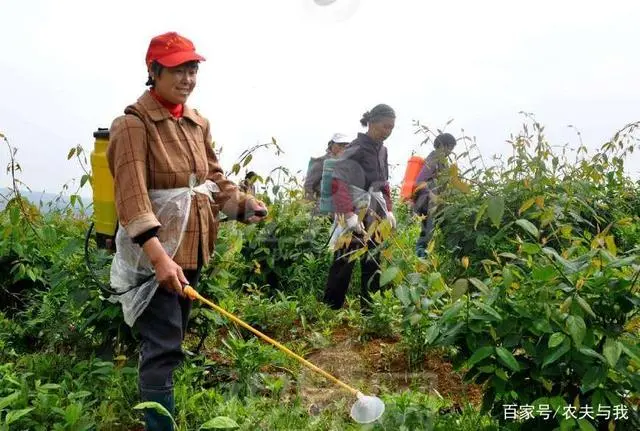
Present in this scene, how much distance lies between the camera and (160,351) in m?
2.47

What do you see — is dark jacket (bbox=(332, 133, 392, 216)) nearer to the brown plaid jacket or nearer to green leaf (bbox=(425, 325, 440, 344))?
the brown plaid jacket

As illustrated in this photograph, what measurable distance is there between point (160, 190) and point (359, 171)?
8.12ft

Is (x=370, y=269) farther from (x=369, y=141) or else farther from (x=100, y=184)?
(x=100, y=184)

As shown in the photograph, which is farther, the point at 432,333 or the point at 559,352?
the point at 432,333

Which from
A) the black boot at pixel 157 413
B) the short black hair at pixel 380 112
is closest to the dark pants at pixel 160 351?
the black boot at pixel 157 413

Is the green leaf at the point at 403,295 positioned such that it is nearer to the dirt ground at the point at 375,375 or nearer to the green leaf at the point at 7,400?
the dirt ground at the point at 375,375

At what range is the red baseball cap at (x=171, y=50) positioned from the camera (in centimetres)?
243

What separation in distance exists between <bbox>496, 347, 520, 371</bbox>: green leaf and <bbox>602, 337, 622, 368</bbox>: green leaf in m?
0.26

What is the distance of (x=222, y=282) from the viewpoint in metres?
3.42

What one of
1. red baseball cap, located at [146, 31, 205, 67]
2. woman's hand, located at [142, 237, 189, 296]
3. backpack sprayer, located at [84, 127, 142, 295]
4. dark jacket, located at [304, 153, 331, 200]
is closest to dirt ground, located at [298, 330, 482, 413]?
woman's hand, located at [142, 237, 189, 296]

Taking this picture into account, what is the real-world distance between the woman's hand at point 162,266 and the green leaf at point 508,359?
1144mm

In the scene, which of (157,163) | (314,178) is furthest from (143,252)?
(314,178)

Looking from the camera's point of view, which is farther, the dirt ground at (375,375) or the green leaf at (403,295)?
the dirt ground at (375,375)

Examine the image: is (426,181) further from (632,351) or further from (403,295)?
(632,351)
